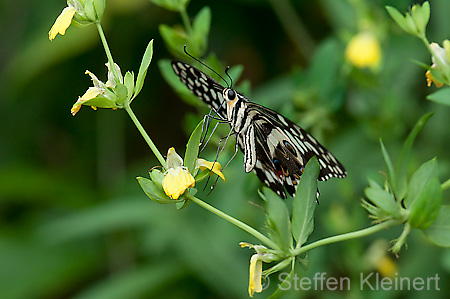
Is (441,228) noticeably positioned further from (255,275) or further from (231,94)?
(231,94)

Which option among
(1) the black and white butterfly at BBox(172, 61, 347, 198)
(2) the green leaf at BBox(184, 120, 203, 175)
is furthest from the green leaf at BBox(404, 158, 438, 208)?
(2) the green leaf at BBox(184, 120, 203, 175)

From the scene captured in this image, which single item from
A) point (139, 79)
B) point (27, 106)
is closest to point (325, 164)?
point (139, 79)

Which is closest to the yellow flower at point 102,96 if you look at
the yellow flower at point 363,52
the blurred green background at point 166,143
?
the blurred green background at point 166,143

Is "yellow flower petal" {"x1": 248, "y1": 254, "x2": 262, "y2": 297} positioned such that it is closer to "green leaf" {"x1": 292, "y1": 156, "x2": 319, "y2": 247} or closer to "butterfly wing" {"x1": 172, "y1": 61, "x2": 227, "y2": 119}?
"green leaf" {"x1": 292, "y1": 156, "x2": 319, "y2": 247}

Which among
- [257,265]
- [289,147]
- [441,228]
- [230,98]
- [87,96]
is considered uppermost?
[87,96]

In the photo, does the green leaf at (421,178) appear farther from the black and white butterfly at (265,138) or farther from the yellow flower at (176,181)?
the yellow flower at (176,181)

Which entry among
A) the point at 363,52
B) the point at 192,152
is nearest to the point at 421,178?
the point at 192,152
